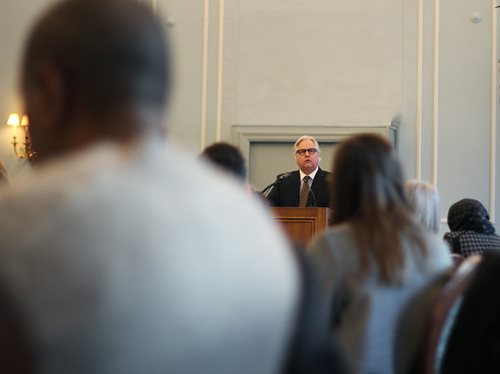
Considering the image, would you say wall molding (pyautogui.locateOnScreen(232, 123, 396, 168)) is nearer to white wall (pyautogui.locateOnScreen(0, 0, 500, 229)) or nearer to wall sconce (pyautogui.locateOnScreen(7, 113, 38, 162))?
white wall (pyautogui.locateOnScreen(0, 0, 500, 229))

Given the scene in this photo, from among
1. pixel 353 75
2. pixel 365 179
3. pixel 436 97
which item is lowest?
pixel 365 179

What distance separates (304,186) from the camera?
251 inches

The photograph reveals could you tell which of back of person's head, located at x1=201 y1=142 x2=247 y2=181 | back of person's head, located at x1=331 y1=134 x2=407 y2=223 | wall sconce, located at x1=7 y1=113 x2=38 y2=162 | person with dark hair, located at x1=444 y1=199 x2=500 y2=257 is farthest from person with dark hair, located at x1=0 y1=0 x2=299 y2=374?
wall sconce, located at x1=7 y1=113 x2=38 y2=162

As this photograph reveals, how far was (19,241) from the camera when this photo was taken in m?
0.70

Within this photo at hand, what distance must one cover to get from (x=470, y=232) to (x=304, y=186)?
2234 millimetres

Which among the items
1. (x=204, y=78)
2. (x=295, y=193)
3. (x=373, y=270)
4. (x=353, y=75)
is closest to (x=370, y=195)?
(x=373, y=270)

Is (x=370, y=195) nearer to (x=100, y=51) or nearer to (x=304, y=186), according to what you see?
(x=100, y=51)

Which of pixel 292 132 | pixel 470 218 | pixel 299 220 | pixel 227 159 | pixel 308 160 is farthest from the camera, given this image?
pixel 292 132

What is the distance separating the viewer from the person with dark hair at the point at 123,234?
27.4 inches

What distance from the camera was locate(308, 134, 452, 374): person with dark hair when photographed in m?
2.11

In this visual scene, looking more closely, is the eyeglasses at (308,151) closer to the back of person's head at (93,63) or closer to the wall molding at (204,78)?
the wall molding at (204,78)

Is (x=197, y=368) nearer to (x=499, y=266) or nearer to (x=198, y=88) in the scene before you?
(x=499, y=266)

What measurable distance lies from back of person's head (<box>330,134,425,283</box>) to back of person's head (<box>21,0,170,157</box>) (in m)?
1.41

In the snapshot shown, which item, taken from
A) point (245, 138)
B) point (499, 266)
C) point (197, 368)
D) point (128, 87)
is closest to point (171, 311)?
point (197, 368)
